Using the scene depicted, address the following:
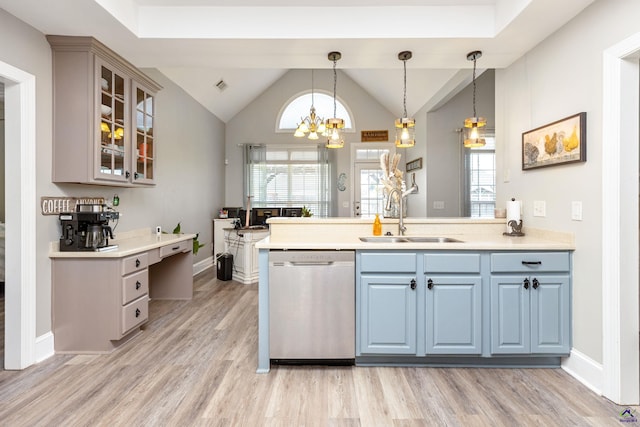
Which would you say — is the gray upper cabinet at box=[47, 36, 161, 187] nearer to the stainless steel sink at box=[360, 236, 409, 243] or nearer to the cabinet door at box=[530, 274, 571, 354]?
the stainless steel sink at box=[360, 236, 409, 243]

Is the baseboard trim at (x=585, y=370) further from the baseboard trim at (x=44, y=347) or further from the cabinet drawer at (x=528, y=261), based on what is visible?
the baseboard trim at (x=44, y=347)

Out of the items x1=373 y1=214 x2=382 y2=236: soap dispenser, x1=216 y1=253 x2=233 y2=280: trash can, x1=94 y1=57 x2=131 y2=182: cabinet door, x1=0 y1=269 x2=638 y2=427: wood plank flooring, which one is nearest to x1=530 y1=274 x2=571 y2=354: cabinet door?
x1=0 y1=269 x2=638 y2=427: wood plank flooring

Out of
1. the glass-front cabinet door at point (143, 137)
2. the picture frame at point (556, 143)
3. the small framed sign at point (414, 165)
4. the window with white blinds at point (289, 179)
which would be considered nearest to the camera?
the picture frame at point (556, 143)

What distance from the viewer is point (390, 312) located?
89.4 inches

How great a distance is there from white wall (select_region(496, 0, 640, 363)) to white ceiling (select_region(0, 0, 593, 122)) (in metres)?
0.16

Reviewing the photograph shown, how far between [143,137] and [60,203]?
101cm

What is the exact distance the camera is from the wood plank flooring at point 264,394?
1.78m

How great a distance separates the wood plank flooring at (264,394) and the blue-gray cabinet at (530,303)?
211 mm

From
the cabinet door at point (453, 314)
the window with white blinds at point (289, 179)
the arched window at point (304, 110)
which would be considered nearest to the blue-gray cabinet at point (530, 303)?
the cabinet door at point (453, 314)

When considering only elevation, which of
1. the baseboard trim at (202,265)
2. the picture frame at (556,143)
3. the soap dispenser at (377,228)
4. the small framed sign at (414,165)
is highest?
the small framed sign at (414,165)

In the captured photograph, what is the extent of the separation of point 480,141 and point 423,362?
1.86 metres

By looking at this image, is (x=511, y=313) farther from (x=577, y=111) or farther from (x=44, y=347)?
(x=44, y=347)

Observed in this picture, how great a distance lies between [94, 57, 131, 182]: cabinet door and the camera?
104 inches

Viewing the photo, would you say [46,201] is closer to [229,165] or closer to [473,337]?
[473,337]
